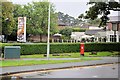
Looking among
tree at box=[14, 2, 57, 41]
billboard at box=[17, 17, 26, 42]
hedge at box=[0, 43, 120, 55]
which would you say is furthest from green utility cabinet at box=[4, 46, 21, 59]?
tree at box=[14, 2, 57, 41]

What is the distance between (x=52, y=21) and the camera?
274 feet

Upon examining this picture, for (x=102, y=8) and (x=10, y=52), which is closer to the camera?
(x=10, y=52)

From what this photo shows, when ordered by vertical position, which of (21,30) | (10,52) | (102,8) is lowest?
(10,52)

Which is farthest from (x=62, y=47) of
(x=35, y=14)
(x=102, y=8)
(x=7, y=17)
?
(x=35, y=14)

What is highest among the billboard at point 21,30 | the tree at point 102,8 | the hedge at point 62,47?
the tree at point 102,8

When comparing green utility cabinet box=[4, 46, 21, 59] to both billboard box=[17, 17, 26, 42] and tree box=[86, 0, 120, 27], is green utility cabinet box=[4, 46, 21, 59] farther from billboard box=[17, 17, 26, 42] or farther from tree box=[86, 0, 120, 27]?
tree box=[86, 0, 120, 27]

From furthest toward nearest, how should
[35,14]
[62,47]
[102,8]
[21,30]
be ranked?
[35,14]
[62,47]
[102,8]
[21,30]

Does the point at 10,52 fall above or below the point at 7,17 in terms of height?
below

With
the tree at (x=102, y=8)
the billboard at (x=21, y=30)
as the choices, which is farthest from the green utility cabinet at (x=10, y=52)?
the tree at (x=102, y=8)

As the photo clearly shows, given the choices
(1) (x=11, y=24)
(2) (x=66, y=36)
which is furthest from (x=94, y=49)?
(2) (x=66, y=36)

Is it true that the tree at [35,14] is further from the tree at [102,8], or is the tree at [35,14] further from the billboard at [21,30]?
the billboard at [21,30]

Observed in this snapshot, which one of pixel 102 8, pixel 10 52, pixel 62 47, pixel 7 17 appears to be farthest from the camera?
pixel 7 17

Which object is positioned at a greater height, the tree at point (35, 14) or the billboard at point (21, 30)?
the tree at point (35, 14)

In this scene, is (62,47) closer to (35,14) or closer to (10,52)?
(10,52)
